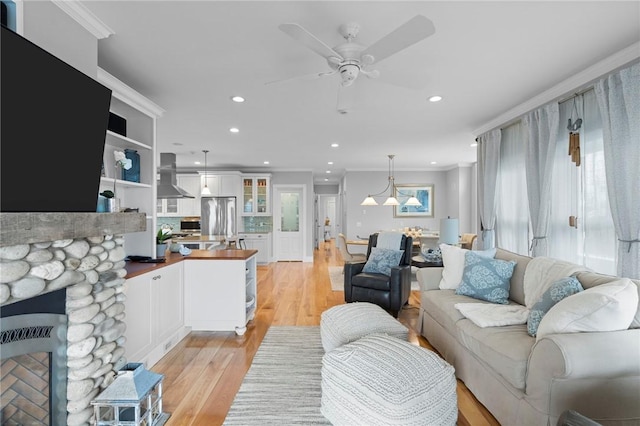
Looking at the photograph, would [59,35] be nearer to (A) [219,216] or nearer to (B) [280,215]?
(A) [219,216]

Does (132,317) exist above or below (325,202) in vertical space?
below

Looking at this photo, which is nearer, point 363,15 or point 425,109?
point 363,15

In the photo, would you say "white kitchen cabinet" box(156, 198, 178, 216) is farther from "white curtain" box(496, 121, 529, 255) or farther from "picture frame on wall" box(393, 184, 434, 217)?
"white curtain" box(496, 121, 529, 255)

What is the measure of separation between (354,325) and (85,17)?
8.99 feet

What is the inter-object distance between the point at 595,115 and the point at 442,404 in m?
2.84

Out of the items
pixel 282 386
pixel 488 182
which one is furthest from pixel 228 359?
pixel 488 182

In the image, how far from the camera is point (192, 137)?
495 cm

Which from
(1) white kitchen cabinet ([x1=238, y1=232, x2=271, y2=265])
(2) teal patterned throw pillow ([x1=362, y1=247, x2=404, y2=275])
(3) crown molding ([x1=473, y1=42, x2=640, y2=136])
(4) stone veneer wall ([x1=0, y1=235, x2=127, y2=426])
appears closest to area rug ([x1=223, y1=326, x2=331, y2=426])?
(4) stone veneer wall ([x1=0, y1=235, x2=127, y2=426])

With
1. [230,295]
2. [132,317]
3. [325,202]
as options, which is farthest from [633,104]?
[325,202]

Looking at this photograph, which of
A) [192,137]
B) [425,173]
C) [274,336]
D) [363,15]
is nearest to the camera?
[363,15]

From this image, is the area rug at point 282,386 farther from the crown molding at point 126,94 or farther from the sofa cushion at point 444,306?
the crown molding at point 126,94

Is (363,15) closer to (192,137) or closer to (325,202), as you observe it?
(192,137)

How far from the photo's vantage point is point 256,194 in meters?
8.13

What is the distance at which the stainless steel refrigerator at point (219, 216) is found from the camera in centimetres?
769
